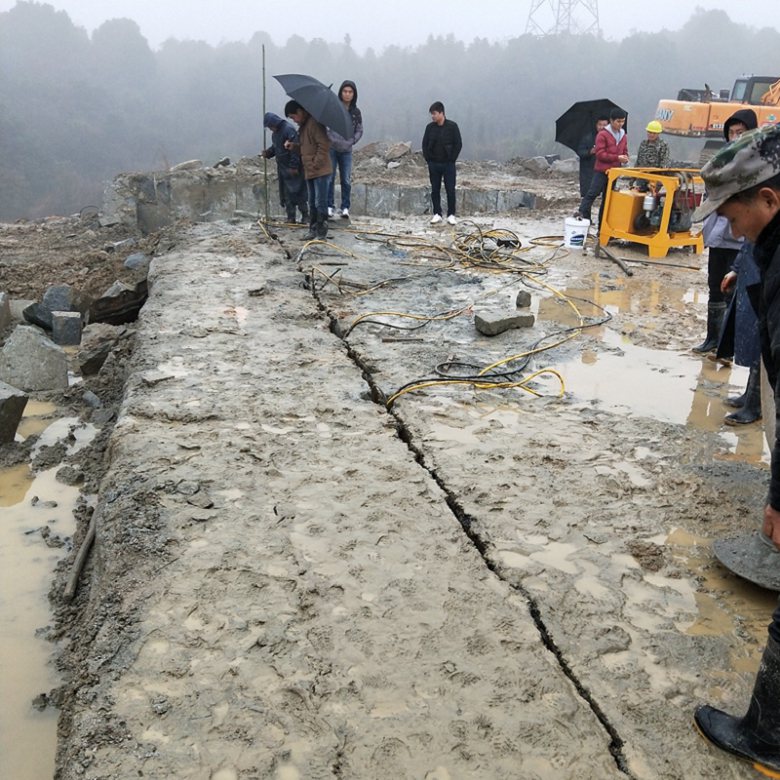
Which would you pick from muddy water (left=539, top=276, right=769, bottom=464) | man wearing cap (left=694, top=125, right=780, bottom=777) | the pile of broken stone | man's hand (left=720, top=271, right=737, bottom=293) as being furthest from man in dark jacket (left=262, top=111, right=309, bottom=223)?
man wearing cap (left=694, top=125, right=780, bottom=777)

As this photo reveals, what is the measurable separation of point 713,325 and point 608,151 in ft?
15.4

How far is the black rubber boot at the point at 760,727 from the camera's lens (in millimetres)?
1981

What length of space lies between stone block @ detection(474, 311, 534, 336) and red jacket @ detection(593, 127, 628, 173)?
4538 mm

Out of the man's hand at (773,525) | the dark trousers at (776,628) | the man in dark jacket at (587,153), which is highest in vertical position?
the man in dark jacket at (587,153)

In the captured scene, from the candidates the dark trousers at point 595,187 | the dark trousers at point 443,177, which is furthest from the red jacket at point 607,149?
the dark trousers at point 443,177

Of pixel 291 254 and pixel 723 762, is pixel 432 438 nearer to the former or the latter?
pixel 723 762

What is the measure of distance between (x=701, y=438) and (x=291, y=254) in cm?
532

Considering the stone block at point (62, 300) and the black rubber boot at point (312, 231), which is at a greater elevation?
the black rubber boot at point (312, 231)

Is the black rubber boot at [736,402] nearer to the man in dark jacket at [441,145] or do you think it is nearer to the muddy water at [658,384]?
the muddy water at [658,384]

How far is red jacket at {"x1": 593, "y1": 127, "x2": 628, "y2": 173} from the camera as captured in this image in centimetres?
952

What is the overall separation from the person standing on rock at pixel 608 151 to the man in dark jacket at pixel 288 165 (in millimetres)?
3951

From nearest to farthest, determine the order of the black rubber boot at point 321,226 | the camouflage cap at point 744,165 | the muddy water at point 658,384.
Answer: the camouflage cap at point 744,165
the muddy water at point 658,384
the black rubber boot at point 321,226

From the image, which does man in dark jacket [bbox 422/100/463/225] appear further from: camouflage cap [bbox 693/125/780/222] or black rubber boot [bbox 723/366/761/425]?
camouflage cap [bbox 693/125/780/222]

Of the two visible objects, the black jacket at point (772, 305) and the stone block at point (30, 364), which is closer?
the black jacket at point (772, 305)
